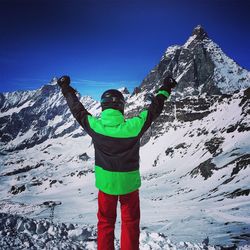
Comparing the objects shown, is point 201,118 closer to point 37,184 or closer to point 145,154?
point 145,154

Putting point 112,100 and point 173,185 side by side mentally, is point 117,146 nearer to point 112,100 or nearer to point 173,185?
point 112,100

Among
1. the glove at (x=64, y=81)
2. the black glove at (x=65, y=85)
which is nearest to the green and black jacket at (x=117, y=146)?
the black glove at (x=65, y=85)

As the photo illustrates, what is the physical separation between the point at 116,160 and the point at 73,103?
127 centimetres

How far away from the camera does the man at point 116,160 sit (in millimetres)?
4520

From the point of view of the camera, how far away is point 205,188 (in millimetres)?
49156

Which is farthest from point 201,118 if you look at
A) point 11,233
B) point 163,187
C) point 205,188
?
point 11,233

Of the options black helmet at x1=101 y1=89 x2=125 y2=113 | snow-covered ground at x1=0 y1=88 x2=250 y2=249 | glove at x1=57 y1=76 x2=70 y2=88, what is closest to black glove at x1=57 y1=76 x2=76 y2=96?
glove at x1=57 y1=76 x2=70 y2=88

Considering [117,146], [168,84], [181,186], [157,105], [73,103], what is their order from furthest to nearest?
[181,186]
[168,84]
[73,103]
[157,105]
[117,146]

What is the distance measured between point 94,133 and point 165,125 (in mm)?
131586

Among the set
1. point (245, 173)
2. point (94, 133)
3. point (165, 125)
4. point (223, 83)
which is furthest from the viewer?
point (223, 83)

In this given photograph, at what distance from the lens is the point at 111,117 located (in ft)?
15.2

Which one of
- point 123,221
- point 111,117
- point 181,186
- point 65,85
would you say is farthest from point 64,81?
point 181,186

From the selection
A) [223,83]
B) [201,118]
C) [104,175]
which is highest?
[223,83]

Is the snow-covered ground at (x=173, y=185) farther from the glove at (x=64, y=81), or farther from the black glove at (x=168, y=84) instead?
the glove at (x=64, y=81)
